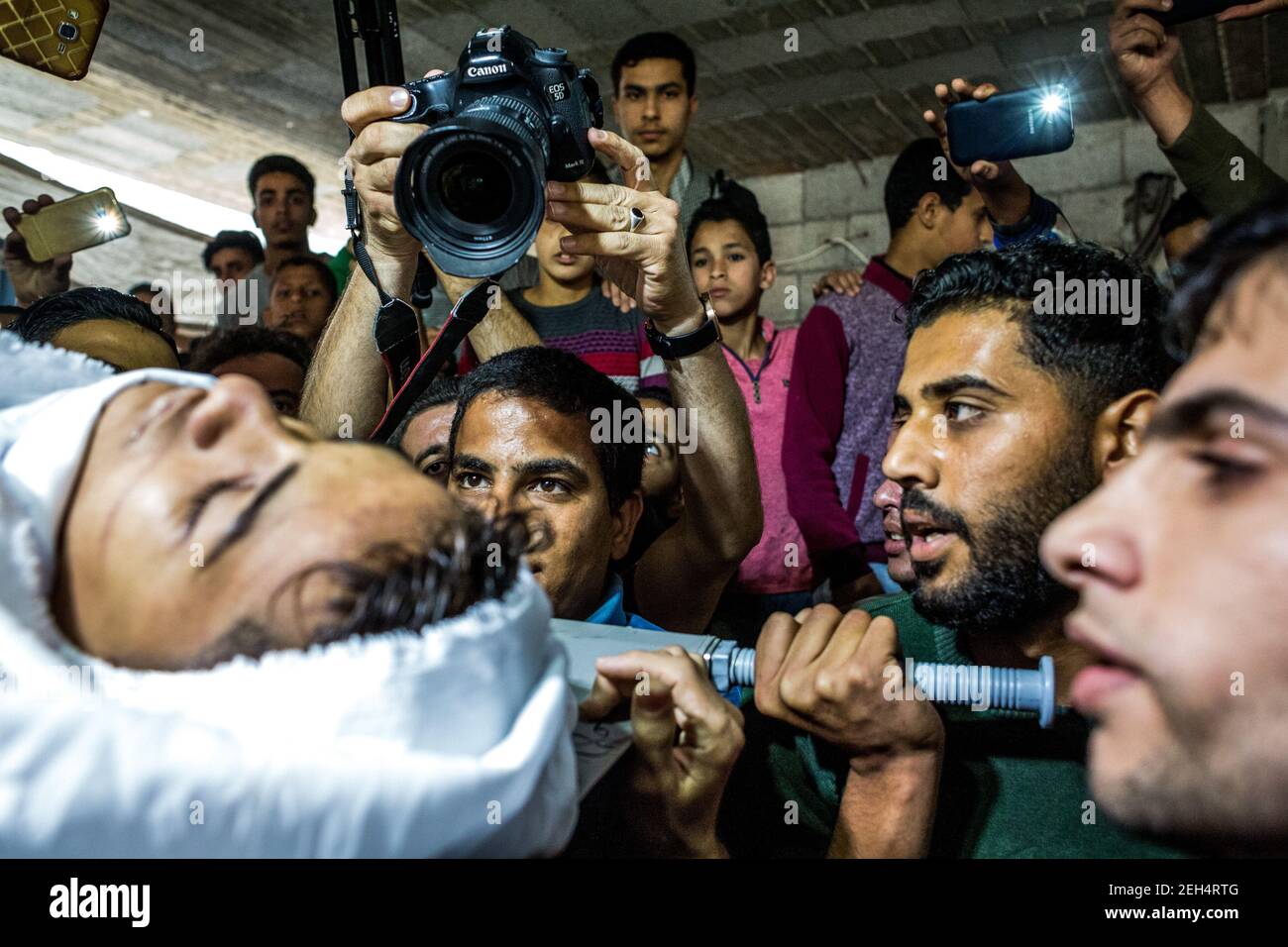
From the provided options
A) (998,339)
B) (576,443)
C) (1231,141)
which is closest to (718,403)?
(576,443)

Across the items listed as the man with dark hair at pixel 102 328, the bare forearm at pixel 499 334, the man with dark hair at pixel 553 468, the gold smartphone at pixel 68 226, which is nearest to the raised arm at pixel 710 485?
the man with dark hair at pixel 553 468

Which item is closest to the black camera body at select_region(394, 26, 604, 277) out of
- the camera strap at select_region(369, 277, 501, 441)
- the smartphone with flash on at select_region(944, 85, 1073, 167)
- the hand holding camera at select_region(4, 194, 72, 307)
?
the camera strap at select_region(369, 277, 501, 441)

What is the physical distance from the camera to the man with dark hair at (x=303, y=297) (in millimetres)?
3389

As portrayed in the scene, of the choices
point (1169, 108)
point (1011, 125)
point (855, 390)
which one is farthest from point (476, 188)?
point (855, 390)

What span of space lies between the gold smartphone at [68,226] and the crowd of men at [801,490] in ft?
0.16

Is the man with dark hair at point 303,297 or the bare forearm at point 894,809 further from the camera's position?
the man with dark hair at point 303,297

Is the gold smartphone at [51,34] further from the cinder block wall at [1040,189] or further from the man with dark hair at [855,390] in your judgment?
the cinder block wall at [1040,189]

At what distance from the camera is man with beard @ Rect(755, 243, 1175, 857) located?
3.89 ft

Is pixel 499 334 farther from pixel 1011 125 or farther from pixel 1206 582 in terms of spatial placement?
pixel 1206 582

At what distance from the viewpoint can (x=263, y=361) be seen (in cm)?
252

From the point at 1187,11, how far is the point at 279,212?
3.04m

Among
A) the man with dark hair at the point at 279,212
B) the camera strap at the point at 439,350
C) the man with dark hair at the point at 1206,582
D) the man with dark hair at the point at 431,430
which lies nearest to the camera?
the man with dark hair at the point at 1206,582

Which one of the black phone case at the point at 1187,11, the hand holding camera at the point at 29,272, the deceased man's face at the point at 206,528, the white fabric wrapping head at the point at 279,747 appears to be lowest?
the white fabric wrapping head at the point at 279,747

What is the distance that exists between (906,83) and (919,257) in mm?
2865
